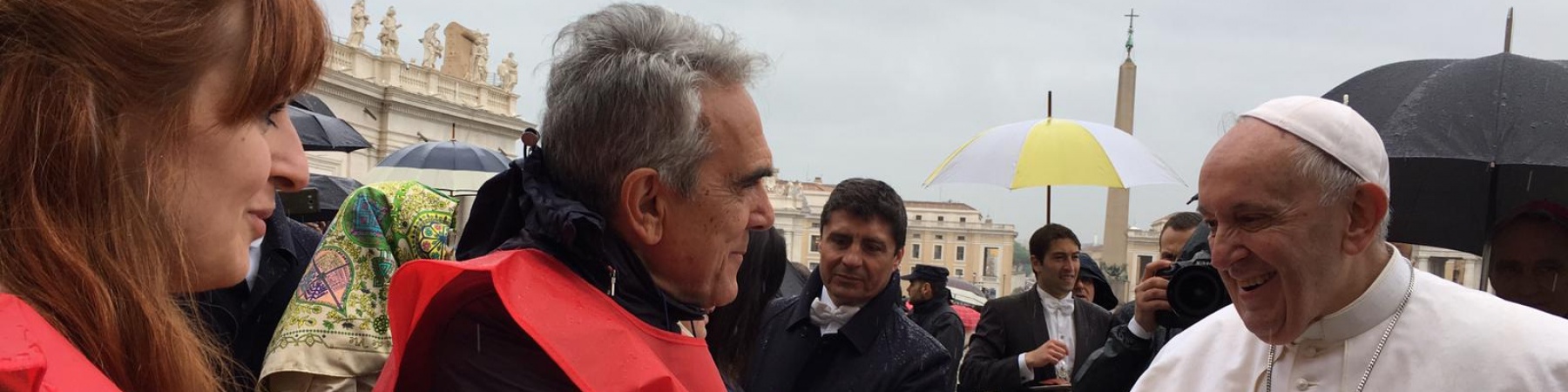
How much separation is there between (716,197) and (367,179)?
37.0 feet

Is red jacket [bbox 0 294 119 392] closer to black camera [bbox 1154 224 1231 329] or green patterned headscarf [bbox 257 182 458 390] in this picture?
green patterned headscarf [bbox 257 182 458 390]

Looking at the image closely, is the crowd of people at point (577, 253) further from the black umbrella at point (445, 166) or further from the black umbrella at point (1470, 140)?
the black umbrella at point (445, 166)

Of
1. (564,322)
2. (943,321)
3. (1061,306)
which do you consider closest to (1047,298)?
(1061,306)

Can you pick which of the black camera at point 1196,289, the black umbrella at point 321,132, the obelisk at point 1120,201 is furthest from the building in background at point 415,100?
the black camera at point 1196,289

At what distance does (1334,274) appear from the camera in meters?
2.34

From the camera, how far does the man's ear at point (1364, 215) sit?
2318mm

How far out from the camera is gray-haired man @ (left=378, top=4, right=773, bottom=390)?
1636 mm

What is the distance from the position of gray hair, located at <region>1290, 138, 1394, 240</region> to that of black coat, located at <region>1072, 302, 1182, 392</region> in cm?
167

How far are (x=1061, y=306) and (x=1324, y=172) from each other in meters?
3.83

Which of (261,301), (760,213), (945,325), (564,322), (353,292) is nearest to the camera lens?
(564,322)

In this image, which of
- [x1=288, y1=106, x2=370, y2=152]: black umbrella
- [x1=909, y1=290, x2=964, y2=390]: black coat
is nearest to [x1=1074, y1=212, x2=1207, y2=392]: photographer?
[x1=909, y1=290, x2=964, y2=390]: black coat

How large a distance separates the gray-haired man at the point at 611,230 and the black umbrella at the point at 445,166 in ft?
27.0

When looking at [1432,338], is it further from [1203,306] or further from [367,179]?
[367,179]

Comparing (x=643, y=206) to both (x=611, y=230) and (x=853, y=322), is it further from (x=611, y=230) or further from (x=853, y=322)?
(x=853, y=322)
